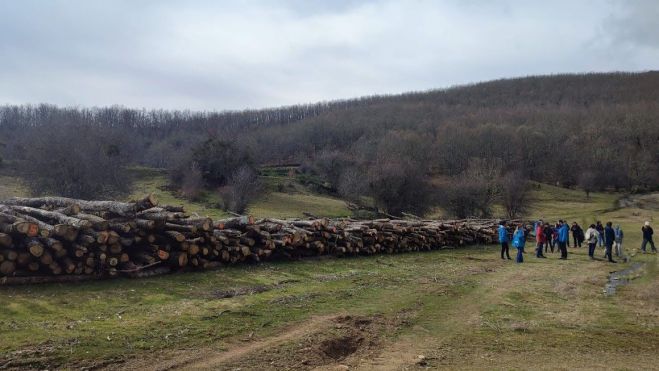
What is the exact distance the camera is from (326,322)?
8.56m

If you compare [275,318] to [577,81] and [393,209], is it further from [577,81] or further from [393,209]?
[577,81]

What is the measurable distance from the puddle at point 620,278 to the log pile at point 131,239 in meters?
8.38

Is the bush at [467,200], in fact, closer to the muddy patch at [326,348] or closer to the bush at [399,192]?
the bush at [399,192]

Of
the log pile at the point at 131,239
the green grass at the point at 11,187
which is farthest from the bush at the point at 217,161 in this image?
the log pile at the point at 131,239

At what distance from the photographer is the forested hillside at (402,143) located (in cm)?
4581

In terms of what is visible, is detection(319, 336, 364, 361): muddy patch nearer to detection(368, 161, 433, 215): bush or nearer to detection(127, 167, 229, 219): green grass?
detection(127, 167, 229, 219): green grass

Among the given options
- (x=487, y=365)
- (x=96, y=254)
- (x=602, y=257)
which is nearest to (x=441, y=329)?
(x=487, y=365)

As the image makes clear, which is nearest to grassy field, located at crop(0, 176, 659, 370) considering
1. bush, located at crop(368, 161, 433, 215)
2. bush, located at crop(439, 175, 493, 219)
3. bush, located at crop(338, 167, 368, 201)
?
bush, located at crop(368, 161, 433, 215)

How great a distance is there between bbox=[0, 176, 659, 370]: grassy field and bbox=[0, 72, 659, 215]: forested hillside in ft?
89.9

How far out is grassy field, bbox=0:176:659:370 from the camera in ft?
22.3

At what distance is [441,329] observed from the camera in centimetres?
880

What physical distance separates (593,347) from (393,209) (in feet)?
126

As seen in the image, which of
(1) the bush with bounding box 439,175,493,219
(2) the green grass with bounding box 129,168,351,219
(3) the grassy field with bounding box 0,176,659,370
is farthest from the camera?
(1) the bush with bounding box 439,175,493,219

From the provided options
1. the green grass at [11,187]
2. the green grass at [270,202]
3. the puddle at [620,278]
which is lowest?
the puddle at [620,278]
